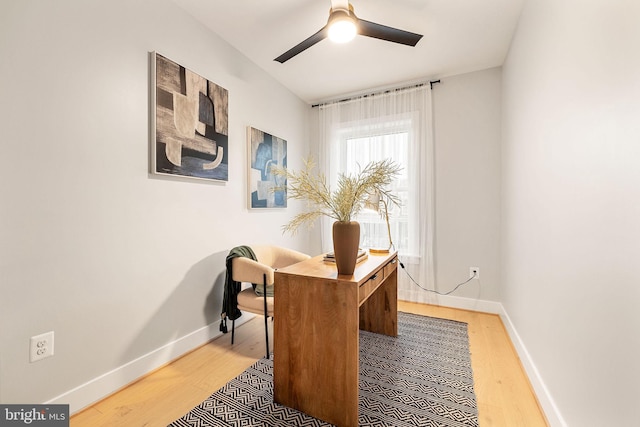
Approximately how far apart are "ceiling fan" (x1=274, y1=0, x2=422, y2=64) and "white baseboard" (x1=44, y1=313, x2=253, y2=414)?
2360 millimetres

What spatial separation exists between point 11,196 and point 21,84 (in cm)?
53

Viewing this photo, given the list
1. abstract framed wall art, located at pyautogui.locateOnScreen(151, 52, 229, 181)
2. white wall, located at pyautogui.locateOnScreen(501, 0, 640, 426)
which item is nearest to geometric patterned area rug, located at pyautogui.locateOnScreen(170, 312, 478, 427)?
white wall, located at pyautogui.locateOnScreen(501, 0, 640, 426)

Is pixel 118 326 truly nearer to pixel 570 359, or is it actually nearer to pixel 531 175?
pixel 570 359

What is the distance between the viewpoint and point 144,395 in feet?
5.33

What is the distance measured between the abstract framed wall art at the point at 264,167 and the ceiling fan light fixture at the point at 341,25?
1.18 metres

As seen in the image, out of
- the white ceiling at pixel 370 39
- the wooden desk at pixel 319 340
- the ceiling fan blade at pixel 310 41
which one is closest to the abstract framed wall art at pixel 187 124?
the white ceiling at pixel 370 39

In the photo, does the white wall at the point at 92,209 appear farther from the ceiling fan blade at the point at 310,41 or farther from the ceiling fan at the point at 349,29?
the ceiling fan at the point at 349,29

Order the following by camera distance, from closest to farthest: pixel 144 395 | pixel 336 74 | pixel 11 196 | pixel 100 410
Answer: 1. pixel 11 196
2. pixel 100 410
3. pixel 144 395
4. pixel 336 74

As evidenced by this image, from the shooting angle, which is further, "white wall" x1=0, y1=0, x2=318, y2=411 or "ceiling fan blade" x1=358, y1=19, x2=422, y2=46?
"ceiling fan blade" x1=358, y1=19, x2=422, y2=46

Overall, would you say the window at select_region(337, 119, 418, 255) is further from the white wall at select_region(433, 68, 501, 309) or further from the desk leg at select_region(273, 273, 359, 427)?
the desk leg at select_region(273, 273, 359, 427)


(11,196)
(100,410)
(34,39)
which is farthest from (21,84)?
(100,410)

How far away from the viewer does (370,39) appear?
2.40m

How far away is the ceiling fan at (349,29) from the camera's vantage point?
5.58ft

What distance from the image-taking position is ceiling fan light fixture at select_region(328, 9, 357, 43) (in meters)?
1.69
